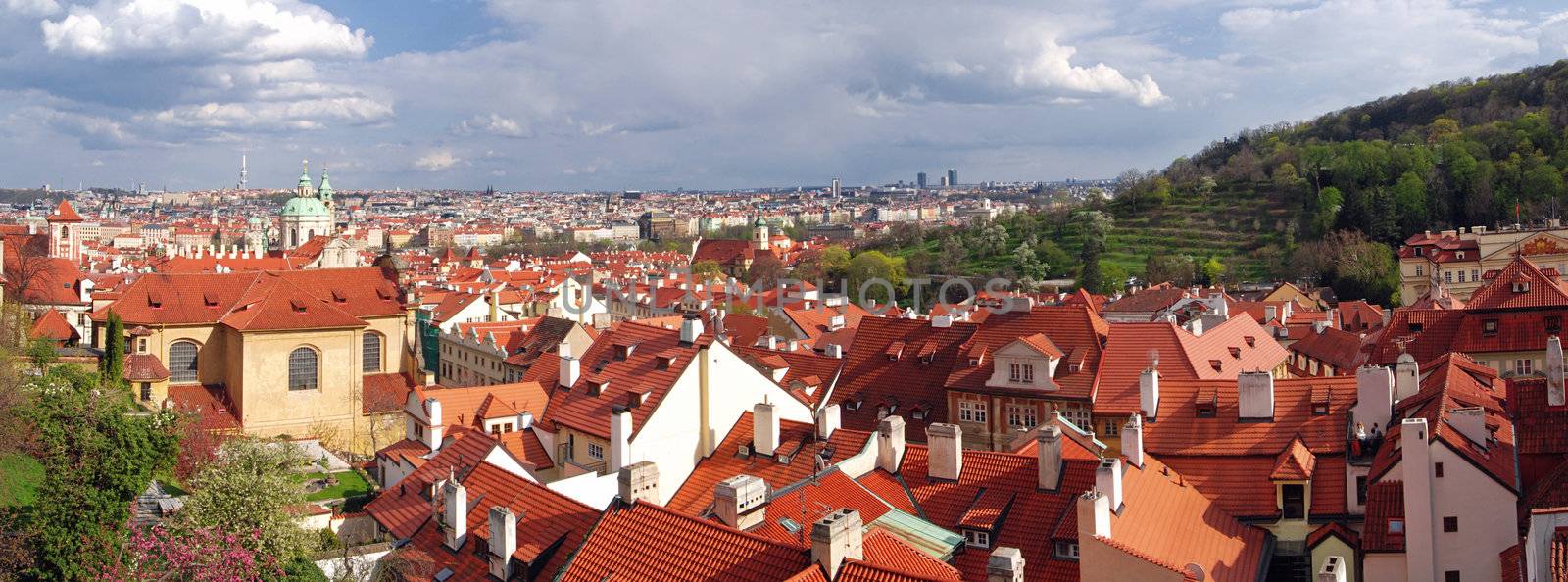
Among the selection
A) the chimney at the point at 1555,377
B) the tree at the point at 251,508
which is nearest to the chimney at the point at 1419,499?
the chimney at the point at 1555,377

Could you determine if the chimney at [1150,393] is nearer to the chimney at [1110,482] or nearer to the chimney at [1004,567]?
the chimney at [1110,482]

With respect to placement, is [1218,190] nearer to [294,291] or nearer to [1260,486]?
[294,291]

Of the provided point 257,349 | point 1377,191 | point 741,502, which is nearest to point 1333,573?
point 741,502

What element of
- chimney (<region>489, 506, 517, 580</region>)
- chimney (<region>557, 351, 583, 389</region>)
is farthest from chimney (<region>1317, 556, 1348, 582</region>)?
chimney (<region>557, 351, 583, 389</region>)

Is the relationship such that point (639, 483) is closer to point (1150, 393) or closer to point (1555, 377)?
point (1150, 393)

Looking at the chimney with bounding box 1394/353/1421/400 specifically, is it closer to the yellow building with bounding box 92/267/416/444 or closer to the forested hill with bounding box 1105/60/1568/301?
the yellow building with bounding box 92/267/416/444

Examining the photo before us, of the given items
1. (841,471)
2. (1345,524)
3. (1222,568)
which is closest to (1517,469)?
(1345,524)

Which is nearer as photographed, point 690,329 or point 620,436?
point 620,436
